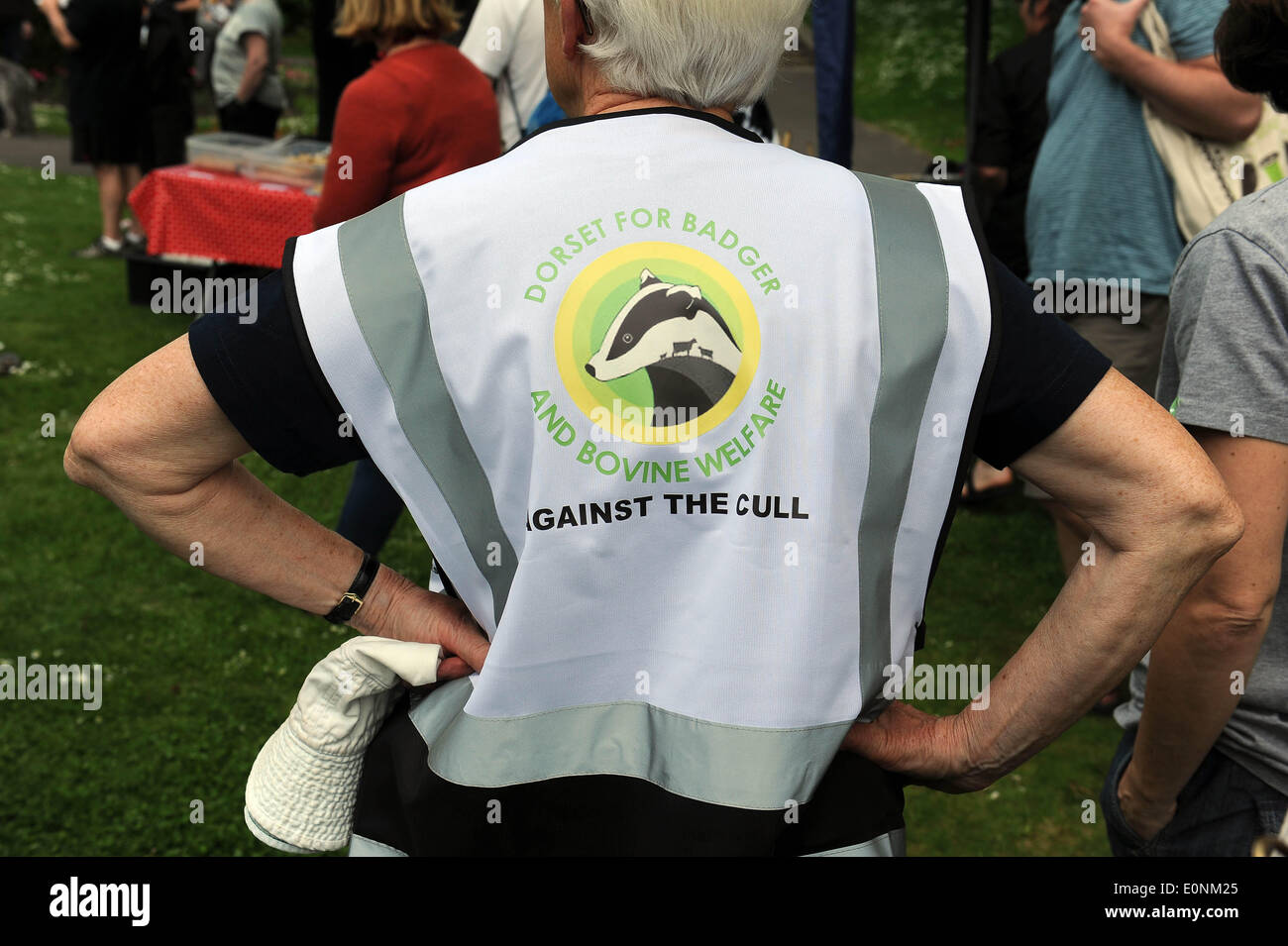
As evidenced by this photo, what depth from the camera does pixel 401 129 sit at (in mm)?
3709

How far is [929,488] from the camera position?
1.35 m

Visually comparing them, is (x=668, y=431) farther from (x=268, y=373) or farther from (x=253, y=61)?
(x=253, y=61)

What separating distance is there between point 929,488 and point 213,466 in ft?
2.61

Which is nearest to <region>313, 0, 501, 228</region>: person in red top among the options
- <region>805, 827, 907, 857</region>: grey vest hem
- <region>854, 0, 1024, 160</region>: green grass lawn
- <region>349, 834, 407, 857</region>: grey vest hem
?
<region>349, 834, 407, 857</region>: grey vest hem

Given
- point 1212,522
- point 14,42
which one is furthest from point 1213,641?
point 14,42

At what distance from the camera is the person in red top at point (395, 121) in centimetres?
370

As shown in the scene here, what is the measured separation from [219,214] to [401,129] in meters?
3.72

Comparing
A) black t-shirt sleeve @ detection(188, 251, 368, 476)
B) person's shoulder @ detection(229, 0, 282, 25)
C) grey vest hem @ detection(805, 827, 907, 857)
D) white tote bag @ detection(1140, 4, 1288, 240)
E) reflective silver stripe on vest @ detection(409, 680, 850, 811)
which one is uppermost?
person's shoulder @ detection(229, 0, 282, 25)

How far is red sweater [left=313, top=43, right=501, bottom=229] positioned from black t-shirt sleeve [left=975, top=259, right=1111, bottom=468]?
2.62 meters

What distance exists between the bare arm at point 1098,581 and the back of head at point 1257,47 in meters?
0.66

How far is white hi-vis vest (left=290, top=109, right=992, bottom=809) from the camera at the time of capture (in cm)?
127

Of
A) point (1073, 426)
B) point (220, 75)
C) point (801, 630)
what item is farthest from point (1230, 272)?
point (220, 75)

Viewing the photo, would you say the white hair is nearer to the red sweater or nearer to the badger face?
the badger face

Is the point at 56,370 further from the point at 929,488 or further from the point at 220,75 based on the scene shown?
the point at 929,488
